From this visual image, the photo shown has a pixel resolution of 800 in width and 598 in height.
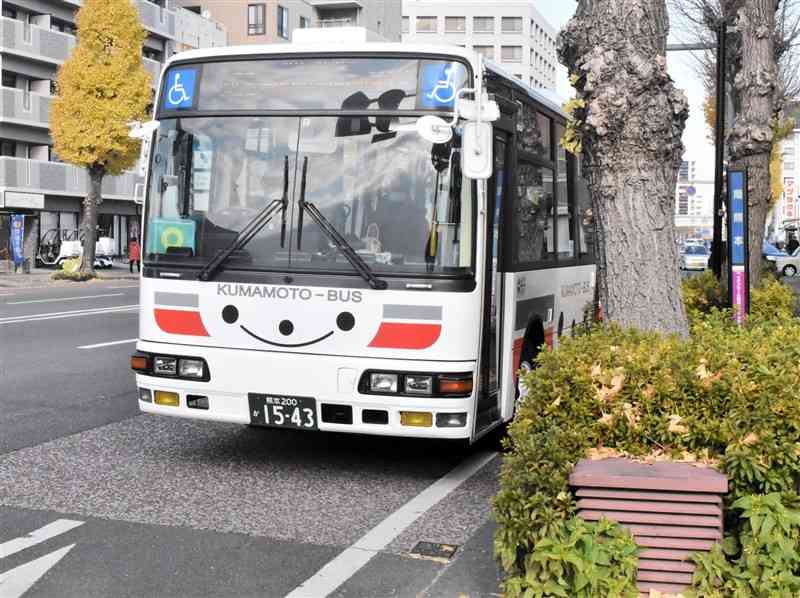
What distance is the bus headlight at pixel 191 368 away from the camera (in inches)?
276

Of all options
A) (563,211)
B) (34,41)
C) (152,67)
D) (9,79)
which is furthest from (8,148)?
(563,211)

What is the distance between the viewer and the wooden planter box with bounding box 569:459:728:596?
4.29 m

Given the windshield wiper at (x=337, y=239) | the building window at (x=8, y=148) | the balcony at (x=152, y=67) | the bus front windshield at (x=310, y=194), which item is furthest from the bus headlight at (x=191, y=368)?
the balcony at (x=152, y=67)

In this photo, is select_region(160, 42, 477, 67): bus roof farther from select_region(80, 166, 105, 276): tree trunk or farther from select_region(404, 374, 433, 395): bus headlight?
select_region(80, 166, 105, 276): tree trunk

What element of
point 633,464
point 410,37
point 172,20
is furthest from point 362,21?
point 633,464

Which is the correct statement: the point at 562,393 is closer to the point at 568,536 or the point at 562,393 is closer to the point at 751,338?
the point at 568,536

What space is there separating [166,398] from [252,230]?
1.24 metres

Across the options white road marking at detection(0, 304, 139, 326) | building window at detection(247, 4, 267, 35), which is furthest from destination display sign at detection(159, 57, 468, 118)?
building window at detection(247, 4, 267, 35)

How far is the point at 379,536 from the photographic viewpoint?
5.73 meters

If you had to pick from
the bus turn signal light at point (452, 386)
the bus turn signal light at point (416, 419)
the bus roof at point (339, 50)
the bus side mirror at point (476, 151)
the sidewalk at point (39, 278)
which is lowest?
the sidewalk at point (39, 278)

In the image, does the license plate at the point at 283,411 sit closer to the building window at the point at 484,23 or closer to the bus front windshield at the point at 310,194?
the bus front windshield at the point at 310,194

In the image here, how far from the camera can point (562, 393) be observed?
4.71 m

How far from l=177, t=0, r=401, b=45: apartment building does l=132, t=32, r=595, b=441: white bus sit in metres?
56.2

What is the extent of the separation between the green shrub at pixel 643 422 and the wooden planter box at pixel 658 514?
0.11 meters
